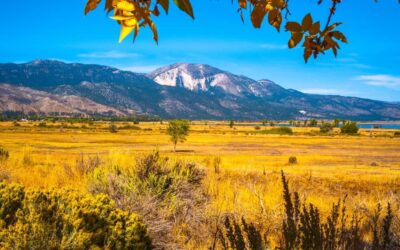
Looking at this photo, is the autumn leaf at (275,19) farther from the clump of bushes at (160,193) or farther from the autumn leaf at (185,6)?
the clump of bushes at (160,193)

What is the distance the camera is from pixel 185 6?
4.32ft

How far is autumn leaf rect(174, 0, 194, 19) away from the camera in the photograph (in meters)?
1.31

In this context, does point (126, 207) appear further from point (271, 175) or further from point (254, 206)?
point (271, 175)

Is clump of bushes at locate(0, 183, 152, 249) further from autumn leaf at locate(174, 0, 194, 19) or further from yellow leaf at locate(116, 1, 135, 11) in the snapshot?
autumn leaf at locate(174, 0, 194, 19)

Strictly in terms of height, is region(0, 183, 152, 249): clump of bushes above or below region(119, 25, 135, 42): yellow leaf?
below

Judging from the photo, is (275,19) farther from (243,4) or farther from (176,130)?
(176,130)

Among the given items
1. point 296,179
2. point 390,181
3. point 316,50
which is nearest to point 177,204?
point 316,50

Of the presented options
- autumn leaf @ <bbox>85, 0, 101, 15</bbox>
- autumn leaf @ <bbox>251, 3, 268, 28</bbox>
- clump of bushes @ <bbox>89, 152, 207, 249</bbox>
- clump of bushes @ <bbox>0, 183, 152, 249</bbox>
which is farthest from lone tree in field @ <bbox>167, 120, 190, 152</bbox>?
autumn leaf @ <bbox>85, 0, 101, 15</bbox>

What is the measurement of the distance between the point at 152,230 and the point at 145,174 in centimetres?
350

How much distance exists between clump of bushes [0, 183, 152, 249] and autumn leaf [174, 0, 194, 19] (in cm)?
357

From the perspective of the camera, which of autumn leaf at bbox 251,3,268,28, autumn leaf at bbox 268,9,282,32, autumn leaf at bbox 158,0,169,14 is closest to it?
autumn leaf at bbox 158,0,169,14

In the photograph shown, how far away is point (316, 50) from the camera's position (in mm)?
2225

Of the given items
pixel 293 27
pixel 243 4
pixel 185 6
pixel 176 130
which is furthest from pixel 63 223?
pixel 176 130

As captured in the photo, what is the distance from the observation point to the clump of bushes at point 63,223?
4.26 meters
